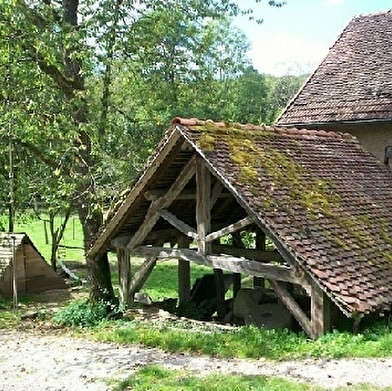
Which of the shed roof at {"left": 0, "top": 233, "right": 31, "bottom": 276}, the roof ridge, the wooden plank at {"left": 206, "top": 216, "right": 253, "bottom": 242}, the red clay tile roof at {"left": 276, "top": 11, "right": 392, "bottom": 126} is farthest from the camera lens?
the shed roof at {"left": 0, "top": 233, "right": 31, "bottom": 276}

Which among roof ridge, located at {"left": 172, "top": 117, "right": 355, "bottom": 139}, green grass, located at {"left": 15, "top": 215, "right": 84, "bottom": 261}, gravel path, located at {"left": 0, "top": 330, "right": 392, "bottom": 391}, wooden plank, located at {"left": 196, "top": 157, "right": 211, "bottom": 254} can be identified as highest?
roof ridge, located at {"left": 172, "top": 117, "right": 355, "bottom": 139}

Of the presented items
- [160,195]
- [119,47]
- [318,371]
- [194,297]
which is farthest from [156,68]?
[318,371]

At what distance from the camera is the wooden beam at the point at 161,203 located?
37.9 ft

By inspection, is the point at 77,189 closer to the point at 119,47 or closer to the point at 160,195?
the point at 160,195

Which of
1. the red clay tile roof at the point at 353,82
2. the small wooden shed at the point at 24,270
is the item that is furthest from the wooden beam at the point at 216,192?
the small wooden shed at the point at 24,270

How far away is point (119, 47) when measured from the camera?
43.5 ft

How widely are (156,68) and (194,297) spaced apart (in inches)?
236

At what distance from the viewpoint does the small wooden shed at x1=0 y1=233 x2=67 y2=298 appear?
57.9 feet

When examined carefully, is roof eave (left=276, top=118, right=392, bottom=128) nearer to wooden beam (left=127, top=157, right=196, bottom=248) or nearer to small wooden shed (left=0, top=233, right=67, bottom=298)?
wooden beam (left=127, top=157, right=196, bottom=248)

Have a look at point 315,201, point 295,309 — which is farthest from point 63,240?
point 295,309

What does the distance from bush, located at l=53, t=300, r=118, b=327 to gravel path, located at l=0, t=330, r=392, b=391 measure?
1.94 metres

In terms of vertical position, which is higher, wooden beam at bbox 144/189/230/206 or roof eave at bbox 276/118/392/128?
roof eave at bbox 276/118/392/128

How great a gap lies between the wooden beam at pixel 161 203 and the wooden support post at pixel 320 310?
11.0 ft

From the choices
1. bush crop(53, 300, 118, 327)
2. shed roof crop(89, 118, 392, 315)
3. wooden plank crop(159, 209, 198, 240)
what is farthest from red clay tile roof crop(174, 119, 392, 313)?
bush crop(53, 300, 118, 327)
